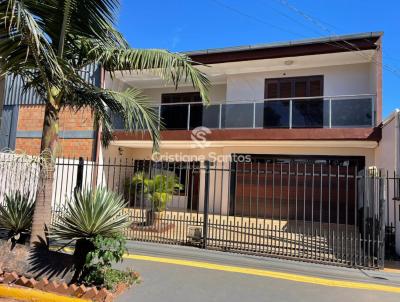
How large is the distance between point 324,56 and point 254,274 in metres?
9.44

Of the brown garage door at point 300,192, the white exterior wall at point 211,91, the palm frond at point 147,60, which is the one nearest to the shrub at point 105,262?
the palm frond at point 147,60

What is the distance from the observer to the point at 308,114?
12227 mm

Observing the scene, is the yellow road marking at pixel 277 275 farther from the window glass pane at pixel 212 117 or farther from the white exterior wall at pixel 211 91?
the white exterior wall at pixel 211 91

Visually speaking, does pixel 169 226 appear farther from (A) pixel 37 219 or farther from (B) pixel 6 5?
(B) pixel 6 5

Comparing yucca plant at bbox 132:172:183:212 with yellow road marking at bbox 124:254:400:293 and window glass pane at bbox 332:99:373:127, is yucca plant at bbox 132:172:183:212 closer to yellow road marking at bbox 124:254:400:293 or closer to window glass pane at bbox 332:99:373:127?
yellow road marking at bbox 124:254:400:293

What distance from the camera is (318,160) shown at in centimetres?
1344

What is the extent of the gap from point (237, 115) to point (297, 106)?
230 centimetres

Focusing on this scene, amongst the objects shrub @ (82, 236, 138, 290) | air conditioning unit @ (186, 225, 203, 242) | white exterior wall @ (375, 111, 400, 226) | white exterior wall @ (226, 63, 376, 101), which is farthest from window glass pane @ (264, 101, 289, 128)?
shrub @ (82, 236, 138, 290)

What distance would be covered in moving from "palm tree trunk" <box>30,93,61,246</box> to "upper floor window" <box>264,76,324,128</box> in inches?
339

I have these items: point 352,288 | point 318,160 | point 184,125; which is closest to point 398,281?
point 352,288

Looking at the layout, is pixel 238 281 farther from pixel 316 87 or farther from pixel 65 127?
pixel 65 127

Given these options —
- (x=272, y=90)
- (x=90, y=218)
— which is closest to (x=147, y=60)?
(x=90, y=218)

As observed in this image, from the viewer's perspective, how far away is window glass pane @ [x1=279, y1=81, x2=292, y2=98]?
14.2m

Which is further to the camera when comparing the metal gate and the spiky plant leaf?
the metal gate
